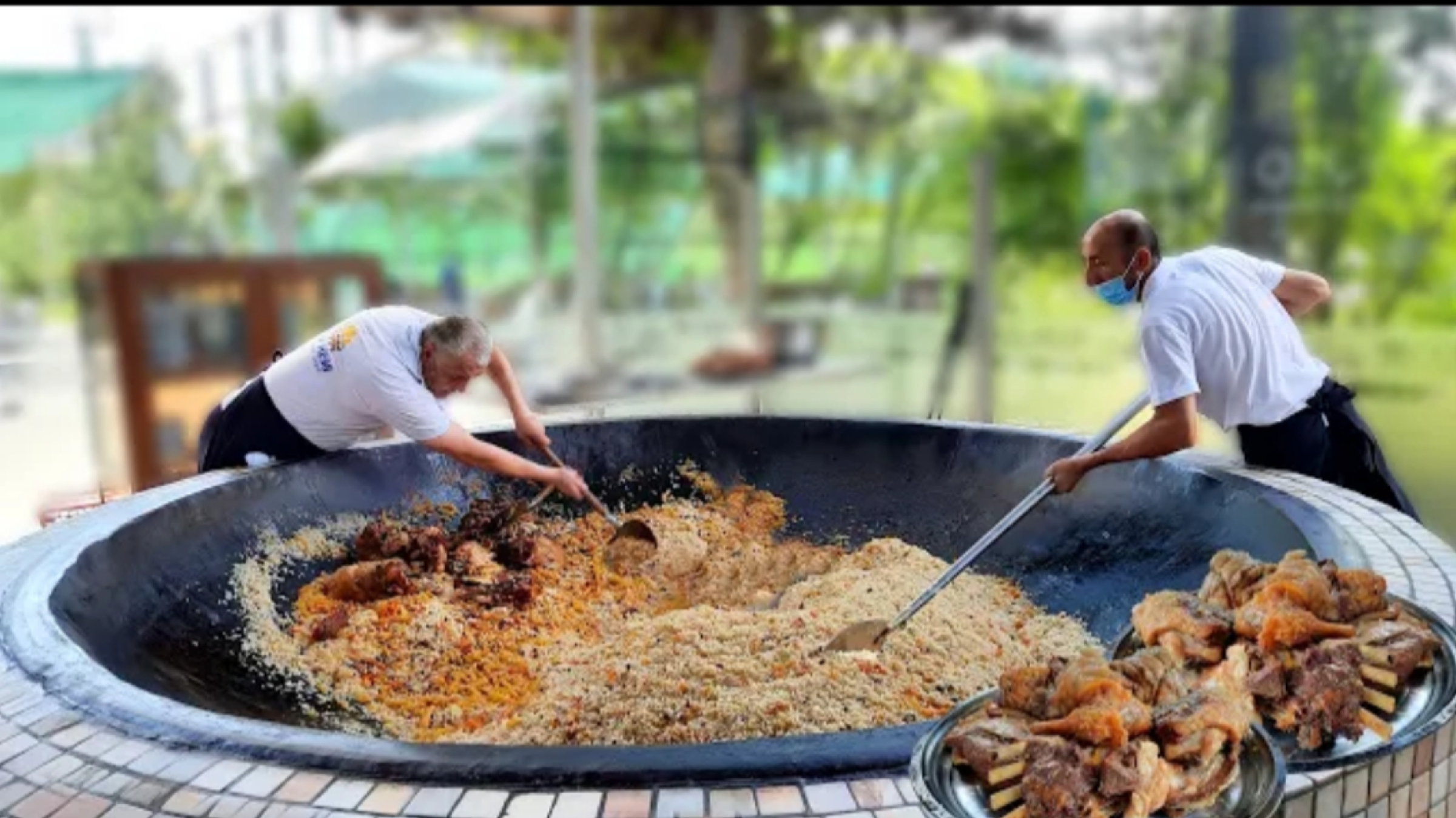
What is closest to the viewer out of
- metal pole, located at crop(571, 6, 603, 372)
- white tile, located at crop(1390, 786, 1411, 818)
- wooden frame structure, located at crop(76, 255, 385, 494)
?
white tile, located at crop(1390, 786, 1411, 818)

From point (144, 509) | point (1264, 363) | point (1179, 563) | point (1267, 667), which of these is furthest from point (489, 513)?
point (1267, 667)

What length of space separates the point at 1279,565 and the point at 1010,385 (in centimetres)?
550

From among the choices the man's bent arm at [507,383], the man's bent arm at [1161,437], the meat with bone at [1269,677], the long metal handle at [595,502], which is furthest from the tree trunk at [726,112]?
the meat with bone at [1269,677]

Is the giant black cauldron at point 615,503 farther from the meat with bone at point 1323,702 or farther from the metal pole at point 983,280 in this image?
the metal pole at point 983,280

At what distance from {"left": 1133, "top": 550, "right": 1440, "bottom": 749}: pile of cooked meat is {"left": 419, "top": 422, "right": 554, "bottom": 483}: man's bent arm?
172 centimetres

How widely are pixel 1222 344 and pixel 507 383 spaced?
1882 mm

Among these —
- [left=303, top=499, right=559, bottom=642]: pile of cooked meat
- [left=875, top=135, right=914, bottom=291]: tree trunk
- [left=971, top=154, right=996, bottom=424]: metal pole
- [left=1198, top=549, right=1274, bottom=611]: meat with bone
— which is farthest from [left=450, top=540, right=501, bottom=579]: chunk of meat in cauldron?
[left=875, top=135, right=914, bottom=291]: tree trunk

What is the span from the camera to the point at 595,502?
120 inches

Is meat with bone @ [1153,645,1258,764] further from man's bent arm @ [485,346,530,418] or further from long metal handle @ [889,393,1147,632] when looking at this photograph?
man's bent arm @ [485,346,530,418]

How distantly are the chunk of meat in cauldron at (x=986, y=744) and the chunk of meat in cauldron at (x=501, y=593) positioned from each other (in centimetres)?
166

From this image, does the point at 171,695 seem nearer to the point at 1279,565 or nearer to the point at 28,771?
the point at 28,771

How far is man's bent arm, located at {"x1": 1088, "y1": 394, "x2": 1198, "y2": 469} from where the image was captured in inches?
89.4

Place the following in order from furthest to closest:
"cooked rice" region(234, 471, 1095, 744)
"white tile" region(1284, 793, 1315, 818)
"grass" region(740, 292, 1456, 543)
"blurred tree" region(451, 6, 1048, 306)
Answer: "blurred tree" region(451, 6, 1048, 306) → "grass" region(740, 292, 1456, 543) → "cooked rice" region(234, 471, 1095, 744) → "white tile" region(1284, 793, 1315, 818)

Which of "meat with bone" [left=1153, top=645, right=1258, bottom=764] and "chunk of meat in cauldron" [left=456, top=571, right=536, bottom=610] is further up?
"meat with bone" [left=1153, top=645, right=1258, bottom=764]
